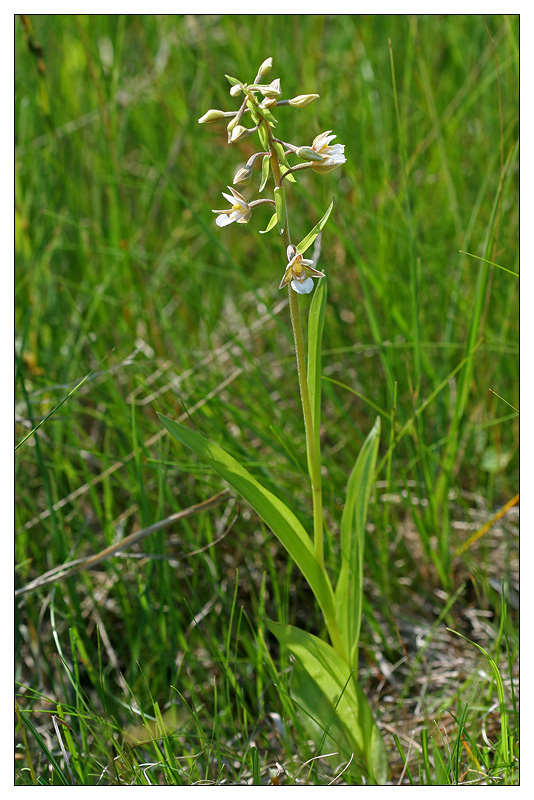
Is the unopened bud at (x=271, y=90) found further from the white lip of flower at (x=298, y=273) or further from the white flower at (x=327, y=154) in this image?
the white lip of flower at (x=298, y=273)

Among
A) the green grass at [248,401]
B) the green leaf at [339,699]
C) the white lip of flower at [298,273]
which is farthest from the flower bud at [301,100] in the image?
the green leaf at [339,699]

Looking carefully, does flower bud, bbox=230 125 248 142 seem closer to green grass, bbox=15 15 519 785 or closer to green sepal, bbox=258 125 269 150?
green sepal, bbox=258 125 269 150

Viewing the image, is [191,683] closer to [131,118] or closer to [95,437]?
[95,437]

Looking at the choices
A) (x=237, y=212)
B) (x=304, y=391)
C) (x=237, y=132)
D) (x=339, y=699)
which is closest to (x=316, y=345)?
(x=304, y=391)

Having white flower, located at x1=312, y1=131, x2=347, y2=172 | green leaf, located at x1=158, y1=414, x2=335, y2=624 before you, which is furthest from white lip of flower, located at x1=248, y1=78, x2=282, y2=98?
green leaf, located at x1=158, y1=414, x2=335, y2=624

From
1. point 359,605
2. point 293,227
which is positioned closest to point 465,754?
point 359,605

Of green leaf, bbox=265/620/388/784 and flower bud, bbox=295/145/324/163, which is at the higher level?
flower bud, bbox=295/145/324/163

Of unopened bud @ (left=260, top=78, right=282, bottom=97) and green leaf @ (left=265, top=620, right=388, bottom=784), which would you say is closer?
unopened bud @ (left=260, top=78, right=282, bottom=97)
